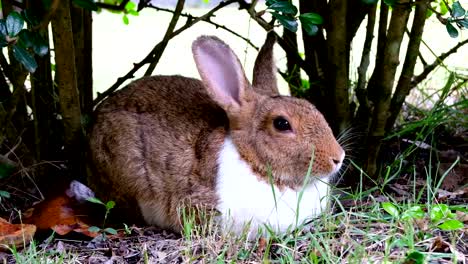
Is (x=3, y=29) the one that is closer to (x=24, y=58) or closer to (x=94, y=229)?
(x=24, y=58)

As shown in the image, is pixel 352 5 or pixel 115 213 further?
pixel 352 5

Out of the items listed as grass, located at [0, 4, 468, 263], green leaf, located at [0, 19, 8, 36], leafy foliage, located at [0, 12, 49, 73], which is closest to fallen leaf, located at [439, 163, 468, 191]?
grass, located at [0, 4, 468, 263]

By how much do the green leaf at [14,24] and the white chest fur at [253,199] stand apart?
1106 mm

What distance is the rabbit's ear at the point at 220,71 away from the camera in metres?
3.82

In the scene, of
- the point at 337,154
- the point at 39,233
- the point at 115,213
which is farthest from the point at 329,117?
the point at 39,233

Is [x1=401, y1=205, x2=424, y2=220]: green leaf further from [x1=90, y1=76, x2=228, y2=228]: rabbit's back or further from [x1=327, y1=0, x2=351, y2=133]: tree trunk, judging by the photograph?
[x1=327, y1=0, x2=351, y2=133]: tree trunk

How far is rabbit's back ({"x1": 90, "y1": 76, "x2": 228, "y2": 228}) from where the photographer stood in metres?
3.89

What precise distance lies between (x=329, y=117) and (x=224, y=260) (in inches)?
63.1

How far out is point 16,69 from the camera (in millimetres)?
4375

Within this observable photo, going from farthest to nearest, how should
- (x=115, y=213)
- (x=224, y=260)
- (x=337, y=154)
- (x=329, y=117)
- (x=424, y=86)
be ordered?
1. (x=424, y=86)
2. (x=329, y=117)
3. (x=115, y=213)
4. (x=337, y=154)
5. (x=224, y=260)

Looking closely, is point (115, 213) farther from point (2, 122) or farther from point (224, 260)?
point (224, 260)

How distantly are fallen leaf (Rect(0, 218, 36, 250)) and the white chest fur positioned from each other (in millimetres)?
872

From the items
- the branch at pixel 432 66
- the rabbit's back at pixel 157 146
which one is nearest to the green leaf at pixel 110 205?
the rabbit's back at pixel 157 146

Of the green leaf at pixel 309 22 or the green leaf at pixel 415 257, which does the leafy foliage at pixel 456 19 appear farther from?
the green leaf at pixel 415 257
